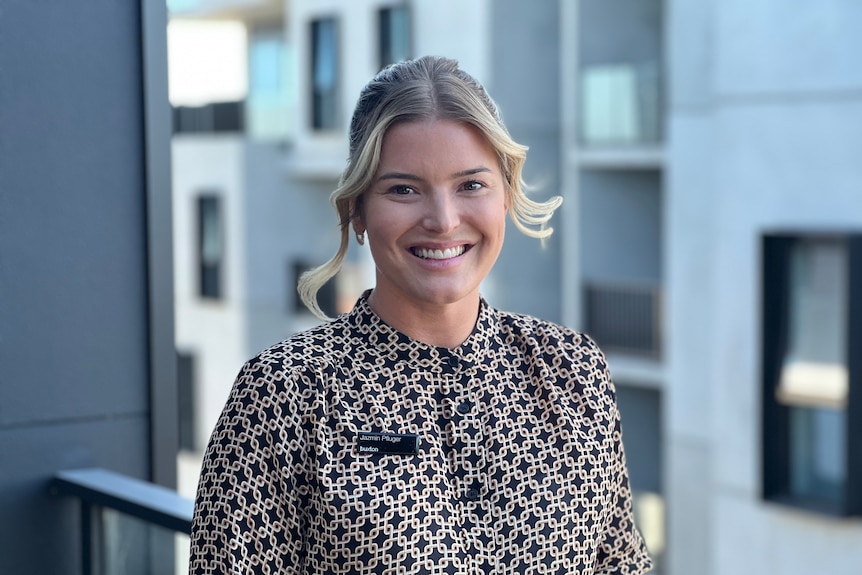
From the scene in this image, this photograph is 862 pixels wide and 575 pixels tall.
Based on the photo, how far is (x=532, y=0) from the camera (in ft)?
37.6

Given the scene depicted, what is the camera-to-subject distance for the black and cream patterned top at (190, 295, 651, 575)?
156 cm

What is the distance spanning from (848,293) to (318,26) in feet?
25.1

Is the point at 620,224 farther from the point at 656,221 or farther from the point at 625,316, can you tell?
the point at 625,316

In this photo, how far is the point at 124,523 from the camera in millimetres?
2631

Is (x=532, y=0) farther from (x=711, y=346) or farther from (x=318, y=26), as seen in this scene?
(x=711, y=346)

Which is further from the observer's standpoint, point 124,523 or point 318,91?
point 318,91

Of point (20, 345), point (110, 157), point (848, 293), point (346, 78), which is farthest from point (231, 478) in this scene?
point (346, 78)

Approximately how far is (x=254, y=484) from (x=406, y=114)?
0.50 meters

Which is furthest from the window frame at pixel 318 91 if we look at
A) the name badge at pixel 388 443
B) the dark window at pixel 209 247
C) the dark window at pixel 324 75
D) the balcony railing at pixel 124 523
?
the name badge at pixel 388 443

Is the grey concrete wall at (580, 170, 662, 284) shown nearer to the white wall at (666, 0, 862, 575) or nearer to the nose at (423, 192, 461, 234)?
the white wall at (666, 0, 862, 575)

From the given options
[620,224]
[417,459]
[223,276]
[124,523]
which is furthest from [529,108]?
[417,459]

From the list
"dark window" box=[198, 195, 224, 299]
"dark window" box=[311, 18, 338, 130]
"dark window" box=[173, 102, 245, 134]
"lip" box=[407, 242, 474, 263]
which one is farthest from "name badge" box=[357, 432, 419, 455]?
"dark window" box=[173, 102, 245, 134]

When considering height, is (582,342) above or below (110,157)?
below

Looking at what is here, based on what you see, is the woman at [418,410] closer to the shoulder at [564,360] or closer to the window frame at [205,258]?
the shoulder at [564,360]
